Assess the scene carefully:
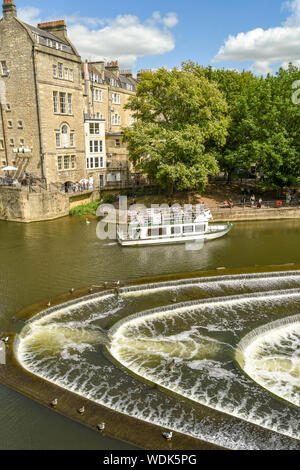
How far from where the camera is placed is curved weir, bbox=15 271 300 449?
13.4 m

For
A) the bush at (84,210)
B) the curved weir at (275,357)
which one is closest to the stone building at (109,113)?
the bush at (84,210)

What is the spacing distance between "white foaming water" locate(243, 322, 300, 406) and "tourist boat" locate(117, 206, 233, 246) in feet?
56.1

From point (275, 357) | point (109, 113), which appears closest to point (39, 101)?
point (109, 113)

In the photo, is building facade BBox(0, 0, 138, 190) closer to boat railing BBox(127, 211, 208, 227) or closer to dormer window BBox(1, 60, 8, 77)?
dormer window BBox(1, 60, 8, 77)

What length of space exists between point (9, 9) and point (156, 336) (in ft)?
146

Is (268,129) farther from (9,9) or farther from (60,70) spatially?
(9,9)

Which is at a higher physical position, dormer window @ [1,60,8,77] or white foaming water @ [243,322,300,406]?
dormer window @ [1,60,8,77]

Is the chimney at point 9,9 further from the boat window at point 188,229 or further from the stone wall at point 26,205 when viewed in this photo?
the boat window at point 188,229

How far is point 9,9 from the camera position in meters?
44.1

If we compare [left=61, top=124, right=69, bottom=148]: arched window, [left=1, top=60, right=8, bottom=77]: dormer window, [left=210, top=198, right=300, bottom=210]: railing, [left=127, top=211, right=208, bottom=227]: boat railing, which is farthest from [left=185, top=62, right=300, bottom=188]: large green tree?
[left=1, top=60, right=8, bottom=77]: dormer window

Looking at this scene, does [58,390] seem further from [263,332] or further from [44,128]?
[44,128]

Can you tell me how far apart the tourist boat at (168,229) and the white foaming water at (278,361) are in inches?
673

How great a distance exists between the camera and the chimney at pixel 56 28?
2072 inches

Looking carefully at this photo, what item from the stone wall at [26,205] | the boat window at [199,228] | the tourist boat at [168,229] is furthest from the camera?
the stone wall at [26,205]
